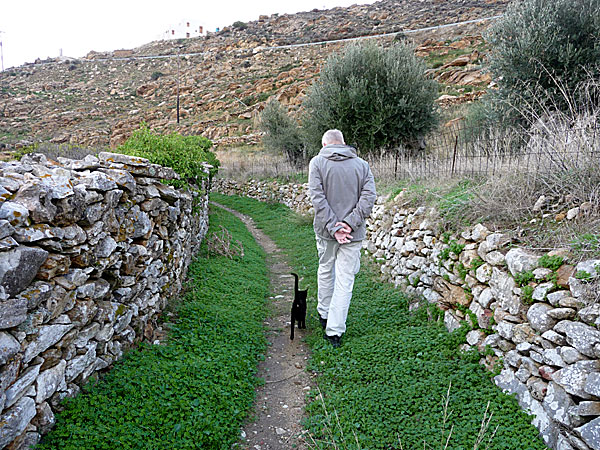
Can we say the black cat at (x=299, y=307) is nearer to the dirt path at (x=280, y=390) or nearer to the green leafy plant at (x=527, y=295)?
the dirt path at (x=280, y=390)

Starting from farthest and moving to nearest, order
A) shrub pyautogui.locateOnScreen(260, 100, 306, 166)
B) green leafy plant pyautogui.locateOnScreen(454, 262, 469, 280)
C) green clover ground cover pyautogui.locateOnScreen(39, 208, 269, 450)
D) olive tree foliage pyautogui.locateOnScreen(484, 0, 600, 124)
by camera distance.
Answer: shrub pyautogui.locateOnScreen(260, 100, 306, 166)
olive tree foliage pyautogui.locateOnScreen(484, 0, 600, 124)
green leafy plant pyautogui.locateOnScreen(454, 262, 469, 280)
green clover ground cover pyautogui.locateOnScreen(39, 208, 269, 450)

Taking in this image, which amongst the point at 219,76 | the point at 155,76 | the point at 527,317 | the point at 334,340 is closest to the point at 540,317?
the point at 527,317

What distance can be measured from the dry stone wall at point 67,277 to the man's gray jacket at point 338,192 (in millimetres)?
1975

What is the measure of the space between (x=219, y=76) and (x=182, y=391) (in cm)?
4449

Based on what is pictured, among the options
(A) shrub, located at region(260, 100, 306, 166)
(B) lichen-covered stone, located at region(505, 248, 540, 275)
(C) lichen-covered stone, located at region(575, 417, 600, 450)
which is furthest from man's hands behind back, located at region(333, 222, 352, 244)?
(A) shrub, located at region(260, 100, 306, 166)

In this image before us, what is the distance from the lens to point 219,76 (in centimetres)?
4331

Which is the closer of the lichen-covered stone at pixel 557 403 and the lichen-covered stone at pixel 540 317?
the lichen-covered stone at pixel 557 403

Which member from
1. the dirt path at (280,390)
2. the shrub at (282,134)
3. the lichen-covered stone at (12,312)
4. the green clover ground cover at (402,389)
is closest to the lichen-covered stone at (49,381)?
the lichen-covered stone at (12,312)

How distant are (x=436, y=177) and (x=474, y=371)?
4661 mm

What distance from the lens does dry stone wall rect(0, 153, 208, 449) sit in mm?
2449

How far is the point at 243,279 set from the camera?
22.4 feet

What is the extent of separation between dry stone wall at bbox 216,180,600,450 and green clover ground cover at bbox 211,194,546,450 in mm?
173

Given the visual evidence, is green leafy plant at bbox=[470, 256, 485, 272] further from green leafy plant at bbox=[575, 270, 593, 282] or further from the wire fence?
the wire fence

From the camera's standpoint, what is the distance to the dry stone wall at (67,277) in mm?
2449
